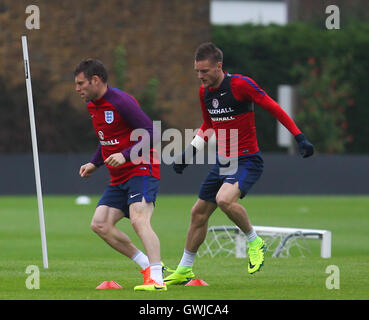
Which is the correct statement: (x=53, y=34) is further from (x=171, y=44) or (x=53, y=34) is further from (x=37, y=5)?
(x=171, y=44)

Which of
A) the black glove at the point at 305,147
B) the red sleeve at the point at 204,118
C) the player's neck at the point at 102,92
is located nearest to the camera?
the player's neck at the point at 102,92

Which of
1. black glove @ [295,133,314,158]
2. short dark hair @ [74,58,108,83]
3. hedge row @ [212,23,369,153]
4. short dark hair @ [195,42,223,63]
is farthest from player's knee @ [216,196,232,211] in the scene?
hedge row @ [212,23,369,153]

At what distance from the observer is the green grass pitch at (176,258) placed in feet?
30.6

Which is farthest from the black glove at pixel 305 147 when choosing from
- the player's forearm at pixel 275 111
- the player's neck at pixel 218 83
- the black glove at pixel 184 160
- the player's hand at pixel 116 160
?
the player's hand at pixel 116 160

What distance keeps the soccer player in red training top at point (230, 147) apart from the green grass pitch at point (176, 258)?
0.45m

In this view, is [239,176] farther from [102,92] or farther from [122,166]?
[102,92]

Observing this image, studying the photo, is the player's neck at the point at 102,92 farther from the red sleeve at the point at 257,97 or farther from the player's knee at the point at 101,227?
the red sleeve at the point at 257,97

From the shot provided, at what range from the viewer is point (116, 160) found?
30.2ft

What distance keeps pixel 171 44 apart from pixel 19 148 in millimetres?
7146

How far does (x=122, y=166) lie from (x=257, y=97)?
4.83ft

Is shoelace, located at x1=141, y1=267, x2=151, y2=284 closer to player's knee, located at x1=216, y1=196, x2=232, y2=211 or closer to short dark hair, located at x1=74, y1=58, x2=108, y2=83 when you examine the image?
player's knee, located at x1=216, y1=196, x2=232, y2=211

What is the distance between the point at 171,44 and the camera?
119 feet

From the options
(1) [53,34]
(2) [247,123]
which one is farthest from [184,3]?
(2) [247,123]

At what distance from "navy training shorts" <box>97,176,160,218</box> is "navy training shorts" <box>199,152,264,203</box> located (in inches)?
31.6
